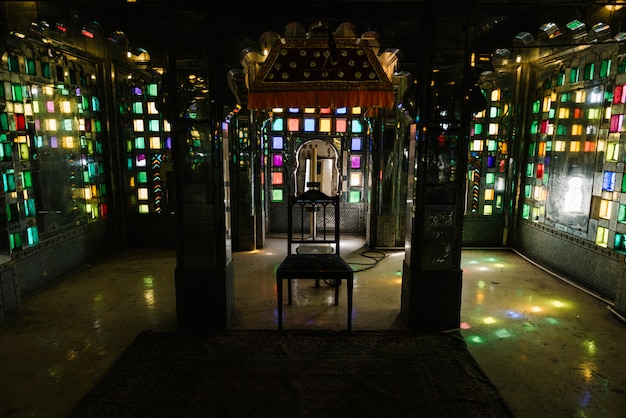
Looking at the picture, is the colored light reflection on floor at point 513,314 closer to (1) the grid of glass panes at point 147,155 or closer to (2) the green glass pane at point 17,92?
(1) the grid of glass panes at point 147,155

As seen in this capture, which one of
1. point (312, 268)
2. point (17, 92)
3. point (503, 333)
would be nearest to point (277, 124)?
point (17, 92)

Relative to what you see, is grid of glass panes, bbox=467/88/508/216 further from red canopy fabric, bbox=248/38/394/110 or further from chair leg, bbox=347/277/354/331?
chair leg, bbox=347/277/354/331

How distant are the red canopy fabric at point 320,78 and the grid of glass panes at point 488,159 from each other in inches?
95.1

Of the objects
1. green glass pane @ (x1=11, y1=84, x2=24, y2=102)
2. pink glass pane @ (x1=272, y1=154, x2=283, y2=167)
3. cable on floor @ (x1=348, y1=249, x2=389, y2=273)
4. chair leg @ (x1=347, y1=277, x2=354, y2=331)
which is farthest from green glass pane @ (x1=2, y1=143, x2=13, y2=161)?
pink glass pane @ (x1=272, y1=154, x2=283, y2=167)

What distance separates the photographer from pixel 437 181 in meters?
3.83

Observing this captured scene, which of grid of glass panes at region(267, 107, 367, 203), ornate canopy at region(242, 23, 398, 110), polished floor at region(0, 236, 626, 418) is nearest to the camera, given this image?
polished floor at region(0, 236, 626, 418)

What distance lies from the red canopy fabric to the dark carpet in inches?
115

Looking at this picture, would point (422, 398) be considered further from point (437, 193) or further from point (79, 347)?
point (79, 347)

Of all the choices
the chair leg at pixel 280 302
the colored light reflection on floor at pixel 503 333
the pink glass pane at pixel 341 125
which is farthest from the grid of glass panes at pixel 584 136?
the chair leg at pixel 280 302

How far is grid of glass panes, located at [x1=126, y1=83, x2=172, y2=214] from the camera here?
22.5ft

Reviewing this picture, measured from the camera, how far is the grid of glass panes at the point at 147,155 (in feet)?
22.5

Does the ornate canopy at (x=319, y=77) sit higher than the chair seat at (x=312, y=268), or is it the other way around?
the ornate canopy at (x=319, y=77)

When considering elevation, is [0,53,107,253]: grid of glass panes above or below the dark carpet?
above

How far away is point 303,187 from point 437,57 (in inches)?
188
